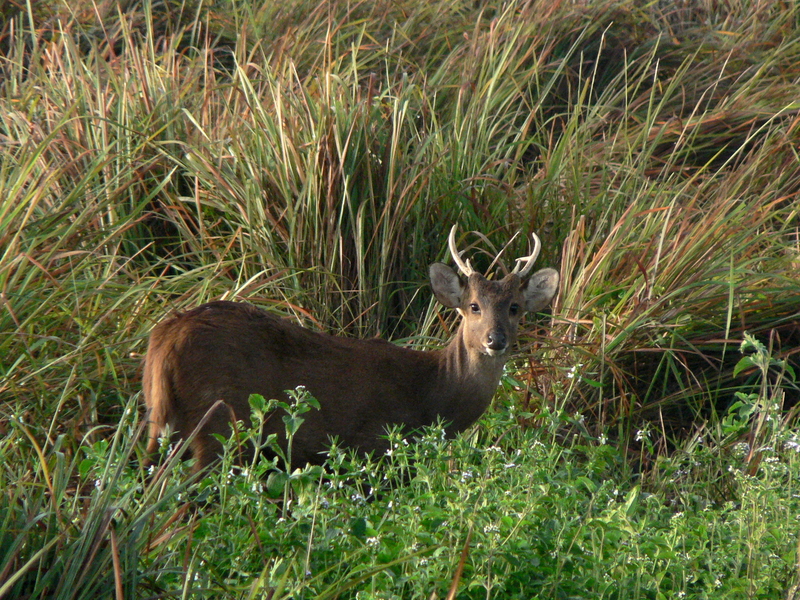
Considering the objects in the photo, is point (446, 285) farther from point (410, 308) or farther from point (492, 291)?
point (410, 308)

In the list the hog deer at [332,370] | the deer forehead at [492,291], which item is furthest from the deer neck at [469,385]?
the deer forehead at [492,291]

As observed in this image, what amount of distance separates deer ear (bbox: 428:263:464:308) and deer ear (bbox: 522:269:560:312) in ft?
1.02

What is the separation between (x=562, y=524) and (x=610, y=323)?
2164 mm

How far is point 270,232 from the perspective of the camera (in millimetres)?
5613

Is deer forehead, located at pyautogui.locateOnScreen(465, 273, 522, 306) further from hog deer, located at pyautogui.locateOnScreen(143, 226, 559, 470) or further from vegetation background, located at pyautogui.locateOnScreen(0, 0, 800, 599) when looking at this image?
vegetation background, located at pyautogui.locateOnScreen(0, 0, 800, 599)

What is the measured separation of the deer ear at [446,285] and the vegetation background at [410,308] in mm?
552

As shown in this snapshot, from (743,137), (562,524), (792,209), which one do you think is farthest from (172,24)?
(562,524)

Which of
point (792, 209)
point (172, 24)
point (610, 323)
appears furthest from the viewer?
point (172, 24)

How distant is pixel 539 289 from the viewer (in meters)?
5.05

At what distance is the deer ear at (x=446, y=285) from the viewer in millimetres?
4938

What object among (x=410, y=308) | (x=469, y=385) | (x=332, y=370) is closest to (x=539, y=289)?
(x=469, y=385)

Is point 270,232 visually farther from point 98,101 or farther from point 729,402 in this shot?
point 729,402

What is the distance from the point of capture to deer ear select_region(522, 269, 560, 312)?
502 cm

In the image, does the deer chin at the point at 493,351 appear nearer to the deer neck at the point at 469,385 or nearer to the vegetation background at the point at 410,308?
the deer neck at the point at 469,385
